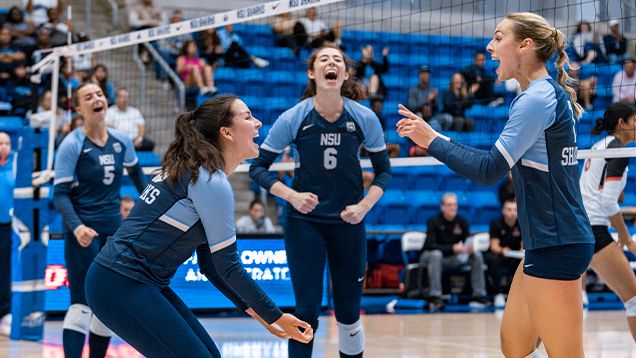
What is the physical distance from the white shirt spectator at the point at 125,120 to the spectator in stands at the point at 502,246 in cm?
516

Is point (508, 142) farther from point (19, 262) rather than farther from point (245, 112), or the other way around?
point (19, 262)

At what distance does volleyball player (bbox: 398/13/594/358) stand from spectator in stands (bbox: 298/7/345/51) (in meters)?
6.80

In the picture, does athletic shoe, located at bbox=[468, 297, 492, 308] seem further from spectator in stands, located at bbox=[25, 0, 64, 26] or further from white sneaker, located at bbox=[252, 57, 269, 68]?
spectator in stands, located at bbox=[25, 0, 64, 26]

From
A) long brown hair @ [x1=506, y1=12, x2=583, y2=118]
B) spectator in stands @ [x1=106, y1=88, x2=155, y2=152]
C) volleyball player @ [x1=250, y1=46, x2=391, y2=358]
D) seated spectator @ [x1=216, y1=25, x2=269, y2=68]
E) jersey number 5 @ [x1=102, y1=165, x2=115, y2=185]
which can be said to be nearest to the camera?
long brown hair @ [x1=506, y1=12, x2=583, y2=118]

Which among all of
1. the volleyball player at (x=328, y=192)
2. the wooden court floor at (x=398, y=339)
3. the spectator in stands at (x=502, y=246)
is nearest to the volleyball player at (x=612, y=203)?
the wooden court floor at (x=398, y=339)

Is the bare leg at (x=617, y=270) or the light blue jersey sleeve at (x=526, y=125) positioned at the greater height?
the light blue jersey sleeve at (x=526, y=125)

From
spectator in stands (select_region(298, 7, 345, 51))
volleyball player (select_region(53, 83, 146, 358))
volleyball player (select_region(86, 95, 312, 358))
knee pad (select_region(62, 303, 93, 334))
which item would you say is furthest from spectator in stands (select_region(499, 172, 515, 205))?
volleyball player (select_region(86, 95, 312, 358))

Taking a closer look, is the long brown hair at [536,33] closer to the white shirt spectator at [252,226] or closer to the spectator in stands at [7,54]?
the white shirt spectator at [252,226]

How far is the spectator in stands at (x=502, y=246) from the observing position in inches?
348

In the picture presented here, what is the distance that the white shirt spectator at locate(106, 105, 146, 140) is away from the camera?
394 inches

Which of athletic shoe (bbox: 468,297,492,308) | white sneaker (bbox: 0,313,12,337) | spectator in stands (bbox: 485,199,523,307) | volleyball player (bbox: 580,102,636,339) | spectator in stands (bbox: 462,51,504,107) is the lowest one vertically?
athletic shoe (bbox: 468,297,492,308)

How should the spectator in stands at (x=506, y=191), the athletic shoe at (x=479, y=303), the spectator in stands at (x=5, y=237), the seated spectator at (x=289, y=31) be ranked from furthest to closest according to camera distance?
the seated spectator at (x=289, y=31) → the spectator in stands at (x=506, y=191) → the athletic shoe at (x=479, y=303) → the spectator in stands at (x=5, y=237)

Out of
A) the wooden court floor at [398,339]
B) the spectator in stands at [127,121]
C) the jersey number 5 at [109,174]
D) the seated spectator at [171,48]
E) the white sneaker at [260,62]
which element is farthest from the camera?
the seated spectator at [171,48]

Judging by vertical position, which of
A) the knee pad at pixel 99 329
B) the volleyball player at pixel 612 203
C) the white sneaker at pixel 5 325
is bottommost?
the white sneaker at pixel 5 325
